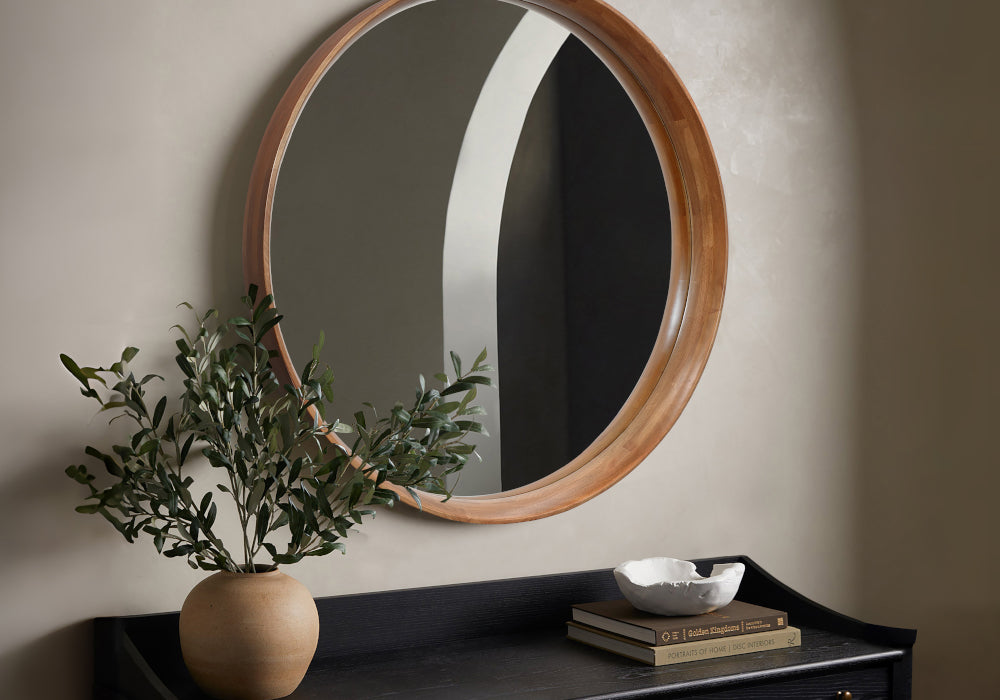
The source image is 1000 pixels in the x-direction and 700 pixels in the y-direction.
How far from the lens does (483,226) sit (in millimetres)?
1746

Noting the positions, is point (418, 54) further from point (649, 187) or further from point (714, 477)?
point (714, 477)

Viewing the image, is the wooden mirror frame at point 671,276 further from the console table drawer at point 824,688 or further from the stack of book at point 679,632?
the console table drawer at point 824,688

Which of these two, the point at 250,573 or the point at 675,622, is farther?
the point at 675,622

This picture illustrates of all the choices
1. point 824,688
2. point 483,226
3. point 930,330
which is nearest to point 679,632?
point 824,688

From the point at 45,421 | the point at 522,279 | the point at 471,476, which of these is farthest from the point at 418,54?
the point at 45,421

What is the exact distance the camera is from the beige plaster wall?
1413mm

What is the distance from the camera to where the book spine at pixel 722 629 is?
4.99 ft

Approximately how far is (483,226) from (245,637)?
0.83 meters

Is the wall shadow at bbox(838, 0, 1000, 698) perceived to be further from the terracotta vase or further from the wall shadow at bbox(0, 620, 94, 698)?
the wall shadow at bbox(0, 620, 94, 698)

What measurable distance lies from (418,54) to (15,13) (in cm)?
64

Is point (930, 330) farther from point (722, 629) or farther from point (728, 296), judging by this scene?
point (722, 629)

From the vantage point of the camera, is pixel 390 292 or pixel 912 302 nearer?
pixel 390 292

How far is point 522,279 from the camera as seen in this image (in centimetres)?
180

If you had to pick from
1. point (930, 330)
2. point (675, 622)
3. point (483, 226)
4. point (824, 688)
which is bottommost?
point (824, 688)
